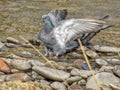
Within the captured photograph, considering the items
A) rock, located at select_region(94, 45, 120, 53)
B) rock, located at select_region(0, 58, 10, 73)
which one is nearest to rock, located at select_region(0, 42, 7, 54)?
rock, located at select_region(0, 58, 10, 73)

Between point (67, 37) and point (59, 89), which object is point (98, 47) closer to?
point (67, 37)

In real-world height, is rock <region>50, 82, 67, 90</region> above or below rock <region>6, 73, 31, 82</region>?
below

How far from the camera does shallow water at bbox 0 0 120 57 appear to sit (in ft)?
26.5

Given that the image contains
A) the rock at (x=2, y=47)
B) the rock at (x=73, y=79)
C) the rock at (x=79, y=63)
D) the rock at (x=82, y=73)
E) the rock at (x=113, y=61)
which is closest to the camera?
the rock at (x=73, y=79)

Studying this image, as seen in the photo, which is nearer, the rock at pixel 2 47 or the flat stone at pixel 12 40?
the rock at pixel 2 47

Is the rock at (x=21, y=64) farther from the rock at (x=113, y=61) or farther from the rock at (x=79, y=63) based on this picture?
the rock at (x=113, y=61)

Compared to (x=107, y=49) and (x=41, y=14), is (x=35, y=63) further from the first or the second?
(x=41, y=14)

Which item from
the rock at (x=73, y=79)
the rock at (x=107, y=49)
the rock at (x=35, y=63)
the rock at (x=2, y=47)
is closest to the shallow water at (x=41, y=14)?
the rock at (x=2, y=47)

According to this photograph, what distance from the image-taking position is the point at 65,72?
5602mm

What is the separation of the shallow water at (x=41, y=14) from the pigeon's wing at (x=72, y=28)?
88cm

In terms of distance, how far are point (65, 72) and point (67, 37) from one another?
904mm

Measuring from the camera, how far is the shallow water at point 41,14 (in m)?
8.09

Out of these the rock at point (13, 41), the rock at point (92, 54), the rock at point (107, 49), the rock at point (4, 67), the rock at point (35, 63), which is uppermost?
the rock at point (13, 41)

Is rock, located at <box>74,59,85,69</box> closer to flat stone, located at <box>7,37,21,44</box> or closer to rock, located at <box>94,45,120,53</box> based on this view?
rock, located at <box>94,45,120,53</box>
